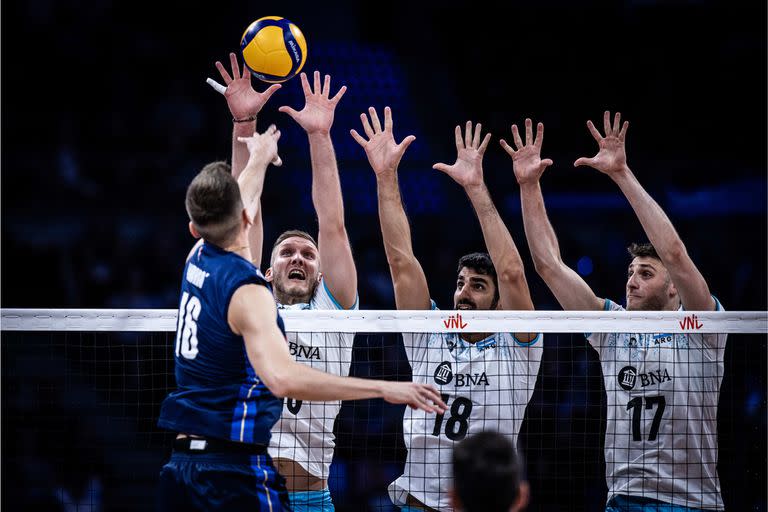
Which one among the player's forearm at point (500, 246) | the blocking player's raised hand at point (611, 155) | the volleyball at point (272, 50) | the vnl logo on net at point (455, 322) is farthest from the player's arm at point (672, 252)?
the volleyball at point (272, 50)

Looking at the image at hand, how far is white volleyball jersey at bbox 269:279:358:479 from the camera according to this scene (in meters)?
5.29

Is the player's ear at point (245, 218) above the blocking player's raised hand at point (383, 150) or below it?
below

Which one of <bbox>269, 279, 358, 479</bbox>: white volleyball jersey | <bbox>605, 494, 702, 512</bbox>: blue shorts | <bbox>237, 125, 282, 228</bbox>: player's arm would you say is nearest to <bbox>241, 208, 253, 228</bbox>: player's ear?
<bbox>237, 125, 282, 228</bbox>: player's arm

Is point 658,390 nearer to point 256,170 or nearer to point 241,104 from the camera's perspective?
point 256,170

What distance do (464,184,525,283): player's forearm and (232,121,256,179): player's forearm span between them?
1.68m

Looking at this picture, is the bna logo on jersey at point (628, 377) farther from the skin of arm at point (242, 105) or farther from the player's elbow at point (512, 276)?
the skin of arm at point (242, 105)

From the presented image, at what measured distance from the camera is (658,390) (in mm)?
5438

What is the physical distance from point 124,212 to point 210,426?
7241mm

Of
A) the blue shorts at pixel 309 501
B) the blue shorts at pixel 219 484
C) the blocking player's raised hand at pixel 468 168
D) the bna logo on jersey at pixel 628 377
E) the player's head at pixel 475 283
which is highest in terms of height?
the blocking player's raised hand at pixel 468 168

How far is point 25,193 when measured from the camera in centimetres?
1036

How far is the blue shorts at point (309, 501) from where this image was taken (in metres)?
5.18

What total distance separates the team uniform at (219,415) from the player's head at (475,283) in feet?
8.24

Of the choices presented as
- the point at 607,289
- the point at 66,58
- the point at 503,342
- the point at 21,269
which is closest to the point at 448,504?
the point at 503,342

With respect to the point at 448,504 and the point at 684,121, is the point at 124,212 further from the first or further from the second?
the point at 684,121
